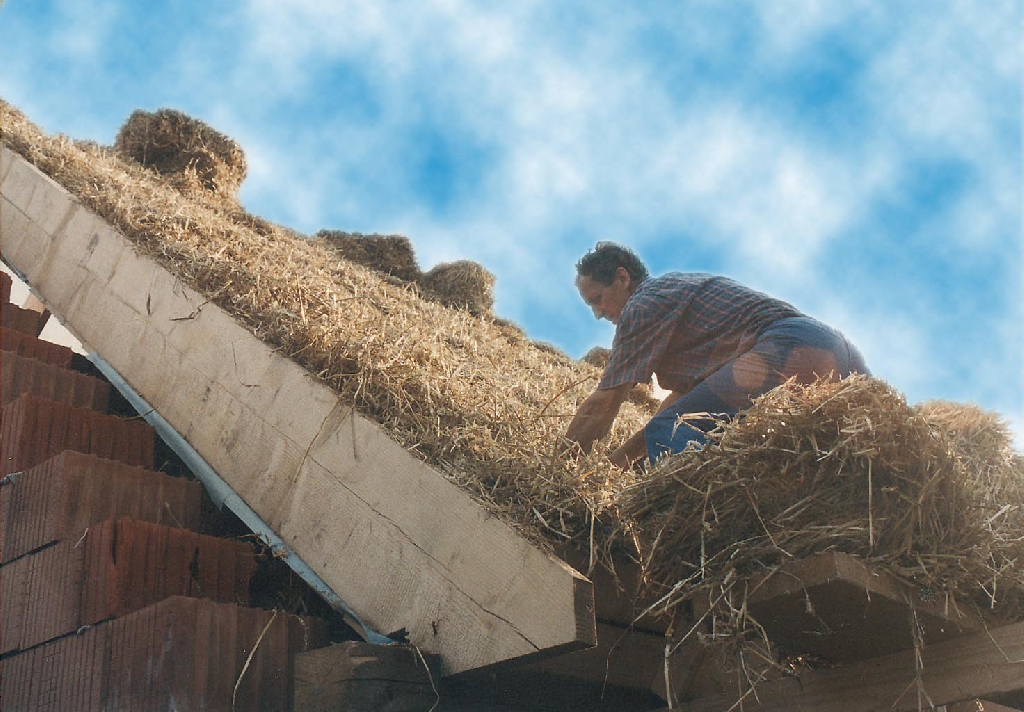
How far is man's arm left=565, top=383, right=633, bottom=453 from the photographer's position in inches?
141

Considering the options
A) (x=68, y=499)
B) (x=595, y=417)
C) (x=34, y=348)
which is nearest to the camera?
(x=68, y=499)

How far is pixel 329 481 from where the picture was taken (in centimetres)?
336

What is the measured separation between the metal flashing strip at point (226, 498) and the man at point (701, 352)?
0.91 metres

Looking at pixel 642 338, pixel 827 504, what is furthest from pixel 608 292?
pixel 827 504

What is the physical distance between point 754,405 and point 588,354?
279 inches

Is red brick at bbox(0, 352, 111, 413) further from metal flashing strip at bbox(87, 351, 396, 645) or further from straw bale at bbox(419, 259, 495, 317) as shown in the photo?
straw bale at bbox(419, 259, 495, 317)

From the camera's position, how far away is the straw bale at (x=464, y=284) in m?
8.69

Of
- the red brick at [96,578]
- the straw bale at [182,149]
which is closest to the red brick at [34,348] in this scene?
the red brick at [96,578]

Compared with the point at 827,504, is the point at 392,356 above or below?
above

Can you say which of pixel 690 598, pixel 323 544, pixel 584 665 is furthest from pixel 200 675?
pixel 690 598

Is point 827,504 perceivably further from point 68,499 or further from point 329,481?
point 68,499

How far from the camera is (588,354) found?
9.82m

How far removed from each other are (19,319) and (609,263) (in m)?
2.88

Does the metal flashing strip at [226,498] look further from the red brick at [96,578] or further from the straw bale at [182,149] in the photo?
the straw bale at [182,149]
